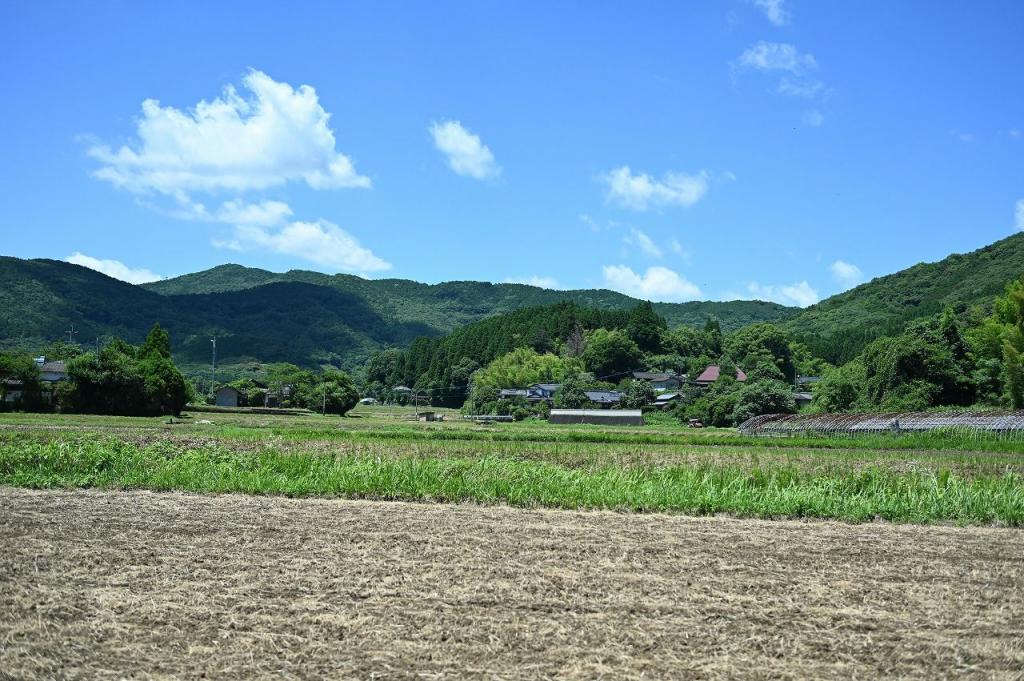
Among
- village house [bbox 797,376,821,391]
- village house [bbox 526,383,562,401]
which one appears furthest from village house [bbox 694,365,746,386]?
village house [bbox 526,383,562,401]

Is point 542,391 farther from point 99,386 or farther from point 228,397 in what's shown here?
point 99,386

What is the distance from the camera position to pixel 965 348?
183ft

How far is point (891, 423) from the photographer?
3959 cm

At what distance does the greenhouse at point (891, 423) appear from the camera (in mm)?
34625

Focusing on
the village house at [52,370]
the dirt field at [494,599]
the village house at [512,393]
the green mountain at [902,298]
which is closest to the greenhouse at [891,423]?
the dirt field at [494,599]

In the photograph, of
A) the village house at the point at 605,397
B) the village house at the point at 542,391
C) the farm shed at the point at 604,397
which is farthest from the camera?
the village house at the point at 542,391

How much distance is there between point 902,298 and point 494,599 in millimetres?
147428

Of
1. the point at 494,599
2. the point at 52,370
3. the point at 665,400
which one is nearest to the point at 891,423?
the point at 494,599

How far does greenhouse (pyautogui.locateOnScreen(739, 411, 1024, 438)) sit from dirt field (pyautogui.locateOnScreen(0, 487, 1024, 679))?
2651 cm

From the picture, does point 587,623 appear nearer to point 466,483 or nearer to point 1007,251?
point 466,483

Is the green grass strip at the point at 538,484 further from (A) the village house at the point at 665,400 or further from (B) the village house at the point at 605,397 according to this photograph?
(B) the village house at the point at 605,397

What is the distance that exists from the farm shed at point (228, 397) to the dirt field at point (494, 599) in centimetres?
8070

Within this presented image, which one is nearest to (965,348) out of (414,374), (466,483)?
(466,483)

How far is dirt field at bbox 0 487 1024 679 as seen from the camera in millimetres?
6102
